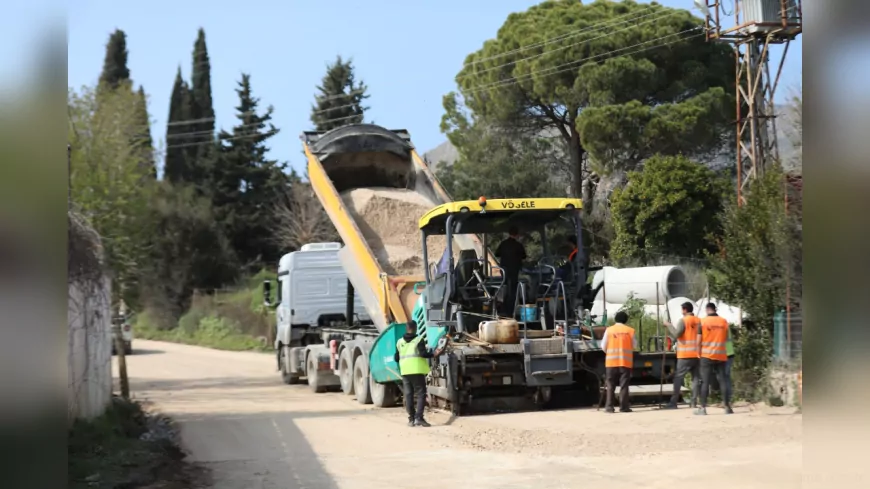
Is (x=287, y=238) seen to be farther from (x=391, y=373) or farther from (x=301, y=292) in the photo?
(x=391, y=373)

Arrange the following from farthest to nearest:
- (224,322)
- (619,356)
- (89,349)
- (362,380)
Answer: (224,322) < (362,380) < (619,356) < (89,349)

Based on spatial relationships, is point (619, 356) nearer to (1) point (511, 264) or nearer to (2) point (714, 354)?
(2) point (714, 354)

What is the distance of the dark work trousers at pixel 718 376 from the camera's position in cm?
1295

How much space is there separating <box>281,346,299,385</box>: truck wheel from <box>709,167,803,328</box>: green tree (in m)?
9.86

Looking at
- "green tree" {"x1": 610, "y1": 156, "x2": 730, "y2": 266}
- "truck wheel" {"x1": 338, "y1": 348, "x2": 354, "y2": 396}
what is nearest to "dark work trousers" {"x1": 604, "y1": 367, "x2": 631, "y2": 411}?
"truck wheel" {"x1": 338, "y1": 348, "x2": 354, "y2": 396}

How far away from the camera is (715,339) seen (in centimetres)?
1308

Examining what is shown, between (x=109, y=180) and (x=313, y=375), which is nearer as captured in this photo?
(x=313, y=375)

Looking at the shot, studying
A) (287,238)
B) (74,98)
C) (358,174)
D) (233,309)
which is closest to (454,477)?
(358,174)

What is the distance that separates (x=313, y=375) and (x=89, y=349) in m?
8.23

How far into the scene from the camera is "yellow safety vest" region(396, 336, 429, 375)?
13266 millimetres

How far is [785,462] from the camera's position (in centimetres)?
902

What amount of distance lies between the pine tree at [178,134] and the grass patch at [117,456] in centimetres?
4105

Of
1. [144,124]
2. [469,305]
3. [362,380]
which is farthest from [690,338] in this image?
[144,124]

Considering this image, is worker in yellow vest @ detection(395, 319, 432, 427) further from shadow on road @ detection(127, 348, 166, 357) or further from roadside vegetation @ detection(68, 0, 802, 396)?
shadow on road @ detection(127, 348, 166, 357)
